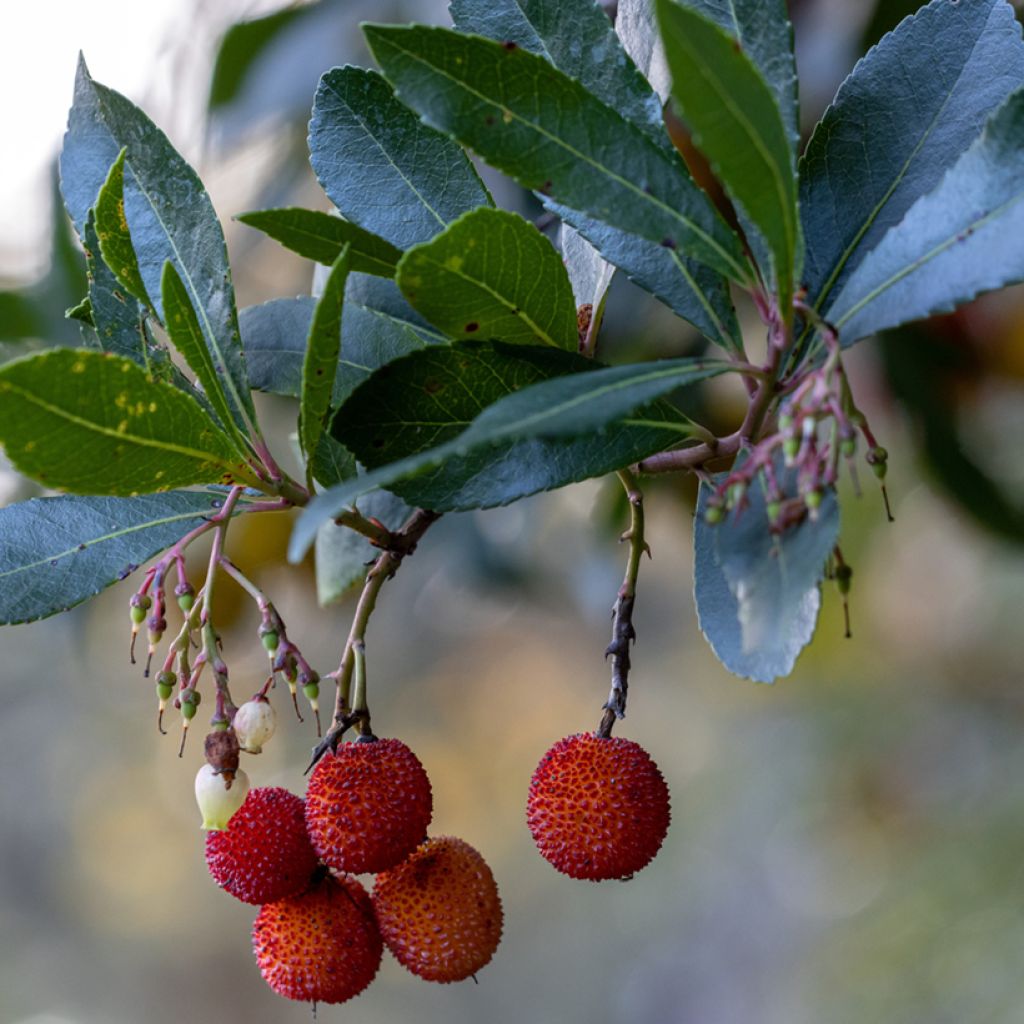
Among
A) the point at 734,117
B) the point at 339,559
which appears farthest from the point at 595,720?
the point at 734,117

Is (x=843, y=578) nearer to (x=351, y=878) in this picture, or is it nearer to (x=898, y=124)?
(x=898, y=124)

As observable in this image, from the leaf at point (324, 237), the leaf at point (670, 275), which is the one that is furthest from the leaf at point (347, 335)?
the leaf at point (670, 275)

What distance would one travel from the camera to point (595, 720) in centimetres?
605

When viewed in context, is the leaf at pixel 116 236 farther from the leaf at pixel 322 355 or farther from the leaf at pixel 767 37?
the leaf at pixel 767 37

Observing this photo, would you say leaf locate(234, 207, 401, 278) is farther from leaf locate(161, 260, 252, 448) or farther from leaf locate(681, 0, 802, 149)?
leaf locate(681, 0, 802, 149)

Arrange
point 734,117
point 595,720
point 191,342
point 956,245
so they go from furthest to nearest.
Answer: point 595,720 < point 191,342 < point 956,245 < point 734,117

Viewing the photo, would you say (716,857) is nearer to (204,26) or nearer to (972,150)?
(204,26)

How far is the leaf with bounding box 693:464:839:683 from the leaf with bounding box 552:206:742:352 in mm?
189

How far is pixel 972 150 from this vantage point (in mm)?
701

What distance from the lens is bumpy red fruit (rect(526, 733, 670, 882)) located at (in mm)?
950

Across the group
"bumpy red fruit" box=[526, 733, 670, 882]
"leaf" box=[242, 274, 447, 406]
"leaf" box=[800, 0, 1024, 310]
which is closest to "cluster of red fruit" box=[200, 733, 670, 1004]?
"bumpy red fruit" box=[526, 733, 670, 882]

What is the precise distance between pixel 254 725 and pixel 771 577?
1.53 ft

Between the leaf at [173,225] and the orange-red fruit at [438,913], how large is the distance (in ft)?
1.43

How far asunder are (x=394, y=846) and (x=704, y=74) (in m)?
0.67
